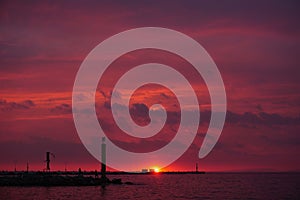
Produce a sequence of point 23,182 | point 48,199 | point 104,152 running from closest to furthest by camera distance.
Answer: point 48,199, point 104,152, point 23,182

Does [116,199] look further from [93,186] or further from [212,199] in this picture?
[93,186]

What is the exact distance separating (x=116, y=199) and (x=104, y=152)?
90.1 ft

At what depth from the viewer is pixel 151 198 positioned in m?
95.2

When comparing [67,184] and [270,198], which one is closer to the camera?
[270,198]

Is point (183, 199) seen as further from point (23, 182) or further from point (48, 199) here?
point (23, 182)

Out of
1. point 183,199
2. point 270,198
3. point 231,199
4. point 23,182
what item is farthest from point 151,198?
point 23,182

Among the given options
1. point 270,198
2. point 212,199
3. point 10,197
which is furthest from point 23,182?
point 270,198

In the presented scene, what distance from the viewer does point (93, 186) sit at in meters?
126

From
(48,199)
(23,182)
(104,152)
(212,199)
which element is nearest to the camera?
(48,199)

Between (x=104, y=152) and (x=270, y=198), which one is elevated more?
(x=104, y=152)

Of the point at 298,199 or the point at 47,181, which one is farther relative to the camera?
the point at 47,181

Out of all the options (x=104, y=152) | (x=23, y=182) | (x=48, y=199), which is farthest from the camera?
(x=23, y=182)

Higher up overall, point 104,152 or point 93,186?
point 104,152

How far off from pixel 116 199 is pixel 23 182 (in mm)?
42147
